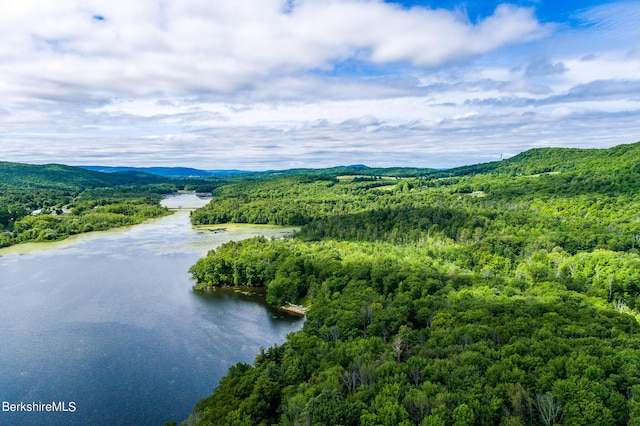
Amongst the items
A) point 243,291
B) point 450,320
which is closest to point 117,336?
point 243,291

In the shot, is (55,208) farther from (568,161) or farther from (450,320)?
(568,161)

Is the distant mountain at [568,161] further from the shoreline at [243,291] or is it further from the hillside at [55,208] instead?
the hillside at [55,208]

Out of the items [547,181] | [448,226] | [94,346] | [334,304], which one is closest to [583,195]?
[547,181]

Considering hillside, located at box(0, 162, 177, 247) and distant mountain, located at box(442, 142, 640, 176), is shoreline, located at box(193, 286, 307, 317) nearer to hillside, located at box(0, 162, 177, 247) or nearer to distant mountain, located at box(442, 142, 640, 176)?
hillside, located at box(0, 162, 177, 247)

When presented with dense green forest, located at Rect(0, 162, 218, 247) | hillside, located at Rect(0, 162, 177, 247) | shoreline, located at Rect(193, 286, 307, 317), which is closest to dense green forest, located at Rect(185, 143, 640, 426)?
shoreline, located at Rect(193, 286, 307, 317)

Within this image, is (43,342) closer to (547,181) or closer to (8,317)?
(8,317)

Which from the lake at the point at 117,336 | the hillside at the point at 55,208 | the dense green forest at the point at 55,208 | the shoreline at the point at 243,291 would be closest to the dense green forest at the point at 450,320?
the shoreline at the point at 243,291
